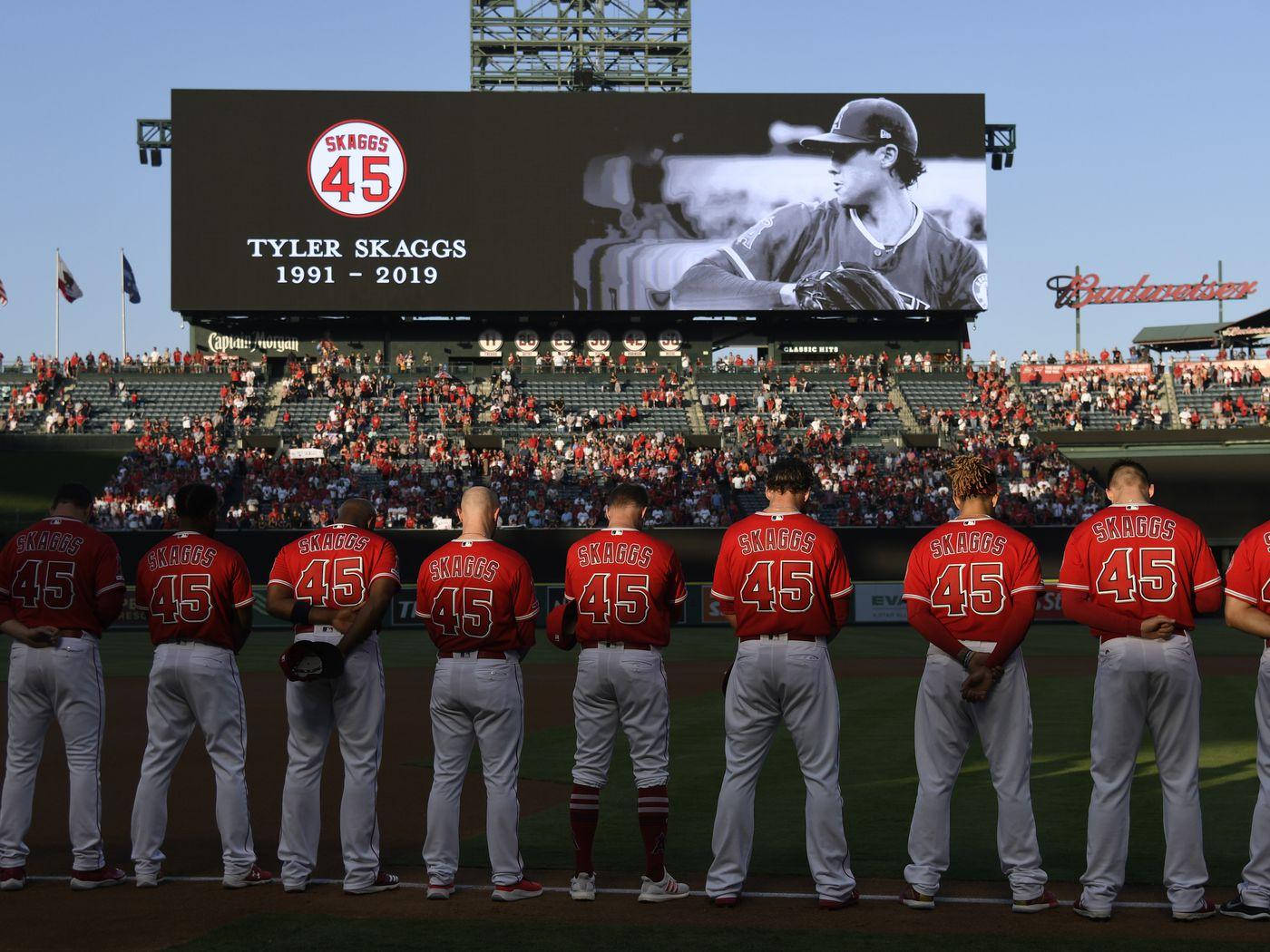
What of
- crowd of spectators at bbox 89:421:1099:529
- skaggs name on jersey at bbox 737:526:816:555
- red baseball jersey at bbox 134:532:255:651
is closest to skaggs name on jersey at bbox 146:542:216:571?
red baseball jersey at bbox 134:532:255:651

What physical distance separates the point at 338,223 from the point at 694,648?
1036 inches

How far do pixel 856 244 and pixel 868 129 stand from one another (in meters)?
4.30

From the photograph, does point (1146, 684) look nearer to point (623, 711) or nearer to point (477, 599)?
point (623, 711)

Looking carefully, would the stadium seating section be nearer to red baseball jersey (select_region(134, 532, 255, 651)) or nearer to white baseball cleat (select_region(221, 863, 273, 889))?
red baseball jersey (select_region(134, 532, 255, 651))

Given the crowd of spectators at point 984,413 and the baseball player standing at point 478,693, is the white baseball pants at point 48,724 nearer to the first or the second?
the baseball player standing at point 478,693

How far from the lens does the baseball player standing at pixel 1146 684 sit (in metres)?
7.03

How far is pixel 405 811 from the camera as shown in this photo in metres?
10.8

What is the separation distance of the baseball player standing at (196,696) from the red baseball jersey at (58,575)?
1.52ft

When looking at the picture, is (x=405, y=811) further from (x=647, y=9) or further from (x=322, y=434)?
(x=647, y=9)

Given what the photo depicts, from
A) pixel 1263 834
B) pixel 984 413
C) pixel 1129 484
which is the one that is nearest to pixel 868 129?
pixel 984 413

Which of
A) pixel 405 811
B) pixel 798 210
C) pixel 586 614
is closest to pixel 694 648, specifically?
pixel 405 811

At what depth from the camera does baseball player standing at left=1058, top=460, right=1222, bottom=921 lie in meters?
7.03

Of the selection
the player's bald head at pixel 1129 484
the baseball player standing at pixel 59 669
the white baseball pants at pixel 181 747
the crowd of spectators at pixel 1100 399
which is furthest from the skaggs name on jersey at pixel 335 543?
the crowd of spectators at pixel 1100 399

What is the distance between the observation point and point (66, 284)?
168ft
